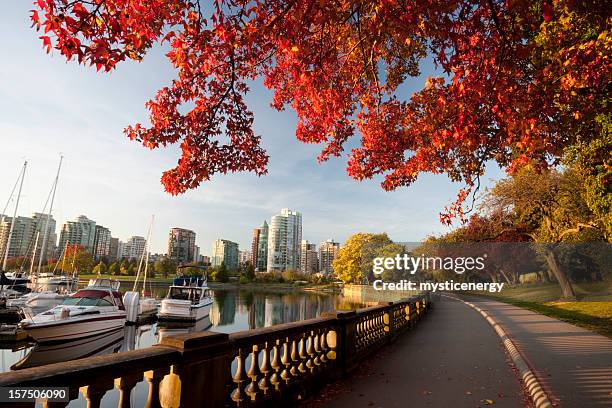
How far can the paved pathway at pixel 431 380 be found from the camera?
6.25 metres

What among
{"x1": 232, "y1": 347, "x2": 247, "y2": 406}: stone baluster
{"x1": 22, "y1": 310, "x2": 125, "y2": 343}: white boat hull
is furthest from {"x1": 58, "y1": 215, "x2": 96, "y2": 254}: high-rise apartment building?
{"x1": 232, "y1": 347, "x2": 247, "y2": 406}: stone baluster

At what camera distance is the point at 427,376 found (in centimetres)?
793

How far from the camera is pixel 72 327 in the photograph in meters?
21.6

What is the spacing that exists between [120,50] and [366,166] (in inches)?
305

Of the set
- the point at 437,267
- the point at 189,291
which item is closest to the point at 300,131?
the point at 189,291

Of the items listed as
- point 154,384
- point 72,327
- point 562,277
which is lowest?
point 72,327

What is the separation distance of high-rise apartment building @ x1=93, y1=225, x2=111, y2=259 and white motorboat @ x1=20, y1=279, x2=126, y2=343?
502 feet

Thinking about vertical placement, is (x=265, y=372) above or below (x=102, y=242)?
below

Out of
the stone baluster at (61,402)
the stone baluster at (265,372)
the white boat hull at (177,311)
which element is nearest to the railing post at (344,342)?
the stone baluster at (265,372)

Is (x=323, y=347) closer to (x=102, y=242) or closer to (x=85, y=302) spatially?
(x=85, y=302)

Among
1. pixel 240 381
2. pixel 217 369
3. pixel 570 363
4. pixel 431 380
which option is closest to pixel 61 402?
pixel 217 369

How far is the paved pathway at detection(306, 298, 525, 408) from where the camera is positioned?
6246mm

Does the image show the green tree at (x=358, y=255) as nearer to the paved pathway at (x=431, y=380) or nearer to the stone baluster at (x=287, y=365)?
the paved pathway at (x=431, y=380)

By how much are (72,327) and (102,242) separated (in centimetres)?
18042
